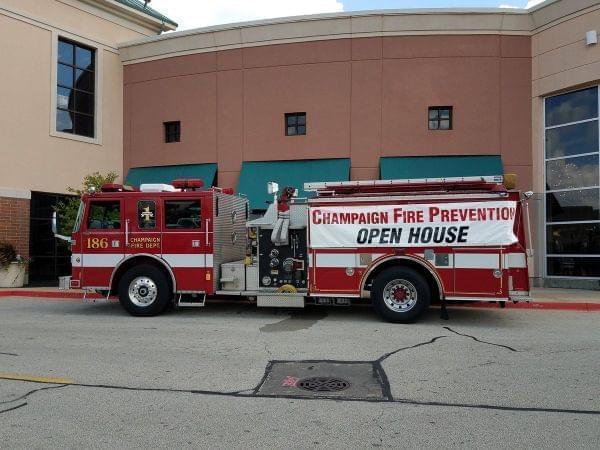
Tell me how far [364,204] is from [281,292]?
7.48 feet

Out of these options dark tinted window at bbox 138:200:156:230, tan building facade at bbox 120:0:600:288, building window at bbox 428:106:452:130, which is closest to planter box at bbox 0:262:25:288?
tan building facade at bbox 120:0:600:288

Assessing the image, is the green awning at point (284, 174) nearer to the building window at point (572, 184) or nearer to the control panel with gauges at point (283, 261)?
the building window at point (572, 184)

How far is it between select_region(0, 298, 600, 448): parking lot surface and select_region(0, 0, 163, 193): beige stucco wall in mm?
8979

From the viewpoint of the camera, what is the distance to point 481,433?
444 cm

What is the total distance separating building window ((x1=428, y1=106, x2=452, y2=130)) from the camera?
1697 cm

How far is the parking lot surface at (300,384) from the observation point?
444 cm

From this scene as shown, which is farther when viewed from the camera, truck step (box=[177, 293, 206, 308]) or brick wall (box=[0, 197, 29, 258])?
brick wall (box=[0, 197, 29, 258])

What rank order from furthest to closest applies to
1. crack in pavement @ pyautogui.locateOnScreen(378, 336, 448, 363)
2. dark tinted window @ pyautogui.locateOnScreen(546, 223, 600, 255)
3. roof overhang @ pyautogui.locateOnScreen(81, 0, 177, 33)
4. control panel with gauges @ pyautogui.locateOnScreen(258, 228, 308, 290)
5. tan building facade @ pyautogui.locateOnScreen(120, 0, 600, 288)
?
roof overhang @ pyautogui.locateOnScreen(81, 0, 177, 33)
tan building facade @ pyautogui.locateOnScreen(120, 0, 600, 288)
dark tinted window @ pyautogui.locateOnScreen(546, 223, 600, 255)
control panel with gauges @ pyautogui.locateOnScreen(258, 228, 308, 290)
crack in pavement @ pyautogui.locateOnScreen(378, 336, 448, 363)

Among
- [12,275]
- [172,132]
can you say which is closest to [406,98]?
[172,132]

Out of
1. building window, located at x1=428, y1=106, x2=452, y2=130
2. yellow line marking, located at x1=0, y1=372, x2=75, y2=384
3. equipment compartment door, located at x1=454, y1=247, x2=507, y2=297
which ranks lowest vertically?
yellow line marking, located at x1=0, y1=372, x2=75, y2=384

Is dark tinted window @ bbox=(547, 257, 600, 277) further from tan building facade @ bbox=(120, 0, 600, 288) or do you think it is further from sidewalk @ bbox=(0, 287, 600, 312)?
sidewalk @ bbox=(0, 287, 600, 312)

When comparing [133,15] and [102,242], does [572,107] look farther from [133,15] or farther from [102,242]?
[133,15]

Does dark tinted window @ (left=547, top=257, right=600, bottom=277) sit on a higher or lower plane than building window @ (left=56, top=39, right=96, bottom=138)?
lower

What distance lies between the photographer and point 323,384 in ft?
19.3
